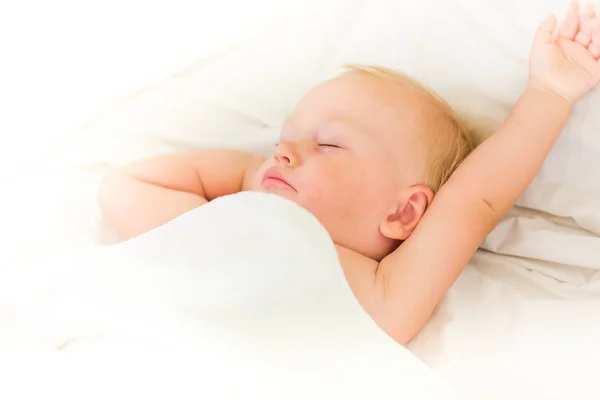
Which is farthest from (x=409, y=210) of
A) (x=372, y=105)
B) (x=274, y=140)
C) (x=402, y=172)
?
(x=274, y=140)

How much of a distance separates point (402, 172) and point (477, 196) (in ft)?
0.37

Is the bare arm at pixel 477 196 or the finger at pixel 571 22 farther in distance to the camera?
the finger at pixel 571 22

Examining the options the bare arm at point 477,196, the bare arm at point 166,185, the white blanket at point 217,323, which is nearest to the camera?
the white blanket at point 217,323

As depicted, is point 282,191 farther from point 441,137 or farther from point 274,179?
point 441,137

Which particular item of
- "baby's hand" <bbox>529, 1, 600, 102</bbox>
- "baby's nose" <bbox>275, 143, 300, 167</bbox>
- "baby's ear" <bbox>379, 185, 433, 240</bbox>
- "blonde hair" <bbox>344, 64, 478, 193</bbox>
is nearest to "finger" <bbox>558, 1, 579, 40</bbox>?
"baby's hand" <bbox>529, 1, 600, 102</bbox>

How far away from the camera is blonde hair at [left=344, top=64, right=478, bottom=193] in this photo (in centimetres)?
101

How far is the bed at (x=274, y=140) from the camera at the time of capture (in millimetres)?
789

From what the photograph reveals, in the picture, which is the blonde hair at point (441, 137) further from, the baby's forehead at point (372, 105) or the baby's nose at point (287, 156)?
the baby's nose at point (287, 156)

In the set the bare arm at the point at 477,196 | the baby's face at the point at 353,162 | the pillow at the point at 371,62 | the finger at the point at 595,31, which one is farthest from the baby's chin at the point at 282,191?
the finger at the point at 595,31

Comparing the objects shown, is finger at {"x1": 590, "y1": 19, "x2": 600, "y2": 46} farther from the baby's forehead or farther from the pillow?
the baby's forehead

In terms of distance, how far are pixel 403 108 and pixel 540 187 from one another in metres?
0.26

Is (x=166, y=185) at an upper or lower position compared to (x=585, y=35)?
lower

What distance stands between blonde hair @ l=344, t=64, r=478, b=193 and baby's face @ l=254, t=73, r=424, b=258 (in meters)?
0.02

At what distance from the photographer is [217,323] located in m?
0.77
